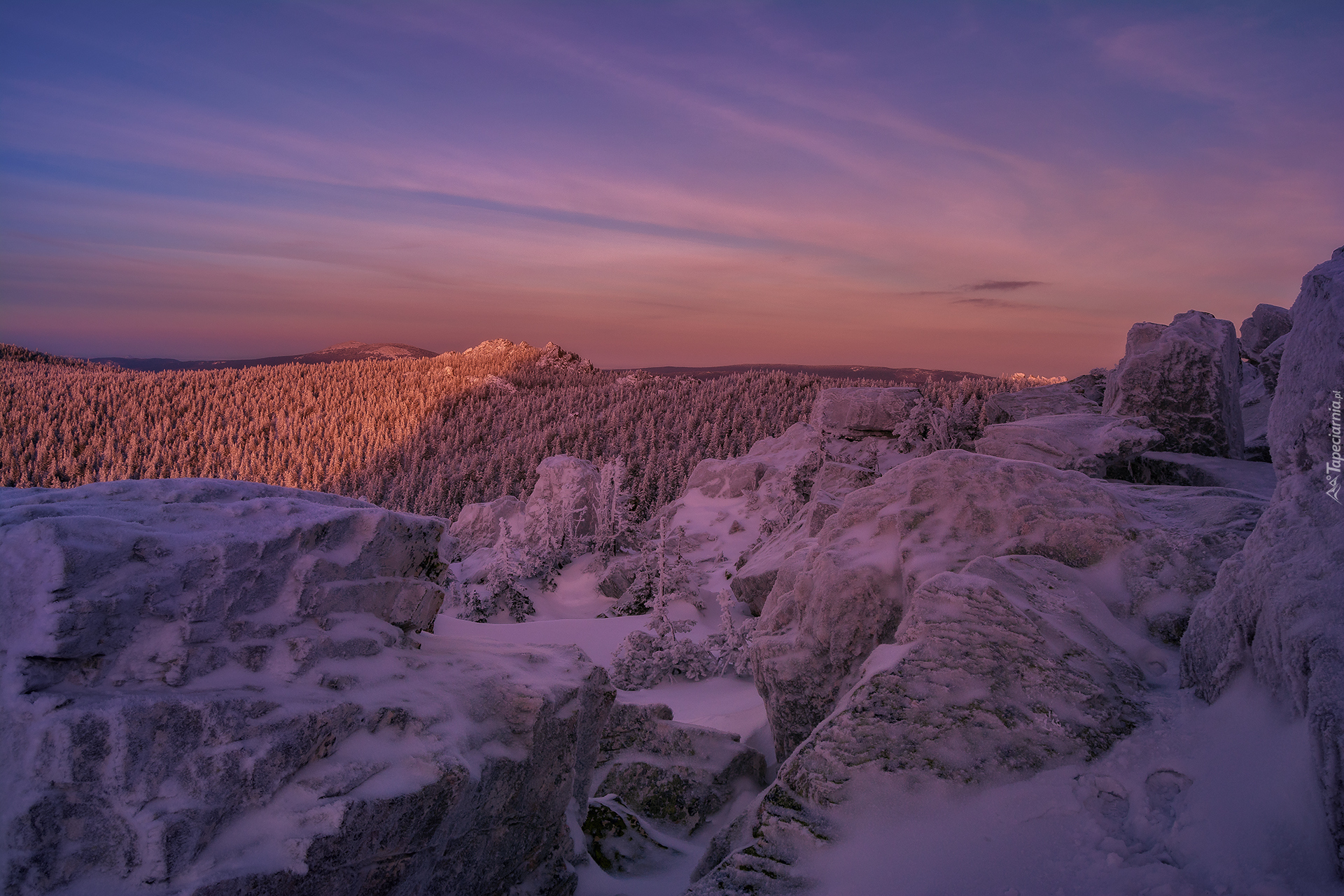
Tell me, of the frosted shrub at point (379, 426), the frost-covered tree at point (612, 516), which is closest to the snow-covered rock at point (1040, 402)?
the frost-covered tree at point (612, 516)

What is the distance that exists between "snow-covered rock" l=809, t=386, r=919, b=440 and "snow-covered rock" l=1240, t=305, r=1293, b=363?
9.20 m

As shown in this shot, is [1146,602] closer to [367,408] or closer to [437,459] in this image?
[437,459]

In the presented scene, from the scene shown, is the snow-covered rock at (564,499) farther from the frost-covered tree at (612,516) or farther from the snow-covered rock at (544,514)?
the frost-covered tree at (612,516)

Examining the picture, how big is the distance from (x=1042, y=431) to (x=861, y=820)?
435 inches

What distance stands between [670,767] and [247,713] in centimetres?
411

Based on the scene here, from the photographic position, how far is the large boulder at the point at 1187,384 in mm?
12461

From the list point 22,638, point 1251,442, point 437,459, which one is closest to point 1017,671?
point 22,638

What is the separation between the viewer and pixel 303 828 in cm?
316

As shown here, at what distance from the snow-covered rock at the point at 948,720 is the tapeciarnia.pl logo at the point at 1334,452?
161 centimetres

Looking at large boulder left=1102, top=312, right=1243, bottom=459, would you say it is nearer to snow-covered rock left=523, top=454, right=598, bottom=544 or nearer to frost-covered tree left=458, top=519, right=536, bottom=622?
frost-covered tree left=458, top=519, right=536, bottom=622

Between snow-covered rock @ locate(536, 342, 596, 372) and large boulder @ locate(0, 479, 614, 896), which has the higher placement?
snow-covered rock @ locate(536, 342, 596, 372)

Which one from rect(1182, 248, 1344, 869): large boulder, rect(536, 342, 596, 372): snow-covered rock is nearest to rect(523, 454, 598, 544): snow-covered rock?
rect(1182, 248, 1344, 869): large boulder

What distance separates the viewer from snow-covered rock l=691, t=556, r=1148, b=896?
12.0 ft

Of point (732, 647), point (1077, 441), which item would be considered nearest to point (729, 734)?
point (732, 647)
